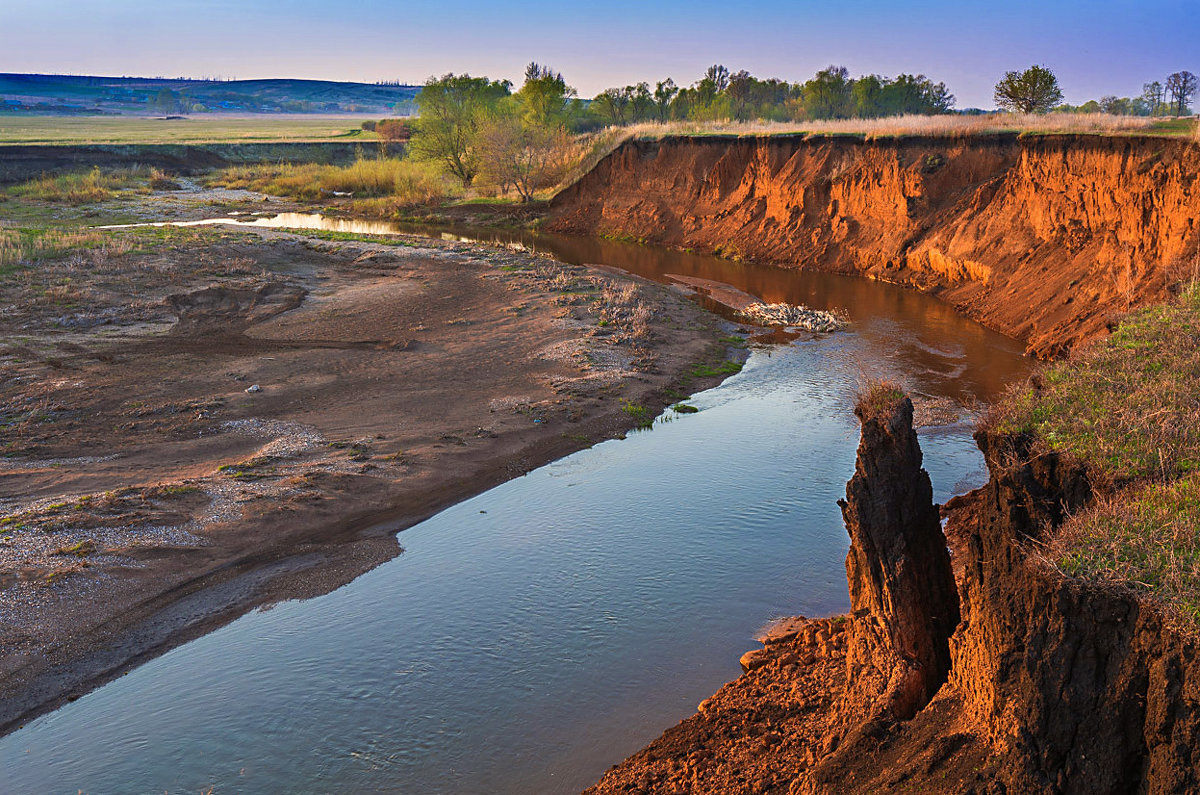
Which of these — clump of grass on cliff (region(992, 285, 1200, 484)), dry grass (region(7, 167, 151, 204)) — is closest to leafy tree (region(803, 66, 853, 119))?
dry grass (region(7, 167, 151, 204))

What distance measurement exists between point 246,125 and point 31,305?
517 ft

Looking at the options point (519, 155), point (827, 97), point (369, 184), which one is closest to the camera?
point (519, 155)

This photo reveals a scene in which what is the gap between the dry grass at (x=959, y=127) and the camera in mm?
27031

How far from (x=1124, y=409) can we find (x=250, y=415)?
14935 mm

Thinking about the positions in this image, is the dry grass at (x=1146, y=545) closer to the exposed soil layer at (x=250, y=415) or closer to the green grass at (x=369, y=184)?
the exposed soil layer at (x=250, y=415)

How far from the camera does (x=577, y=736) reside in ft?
29.1

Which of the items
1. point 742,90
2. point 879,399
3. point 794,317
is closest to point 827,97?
point 742,90

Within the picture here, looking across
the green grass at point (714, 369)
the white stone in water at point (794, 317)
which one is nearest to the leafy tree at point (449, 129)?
the white stone in water at point (794, 317)

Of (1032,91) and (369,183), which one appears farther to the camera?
(369,183)

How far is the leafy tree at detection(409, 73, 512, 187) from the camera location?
59.2 m

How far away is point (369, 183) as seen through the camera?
63.2 metres

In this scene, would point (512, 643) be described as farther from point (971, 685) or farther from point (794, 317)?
point (794, 317)

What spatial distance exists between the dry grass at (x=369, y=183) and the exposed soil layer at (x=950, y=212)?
476 inches

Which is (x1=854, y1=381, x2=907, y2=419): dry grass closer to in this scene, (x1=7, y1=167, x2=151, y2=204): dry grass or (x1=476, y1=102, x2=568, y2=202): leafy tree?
(x1=476, y1=102, x2=568, y2=202): leafy tree
